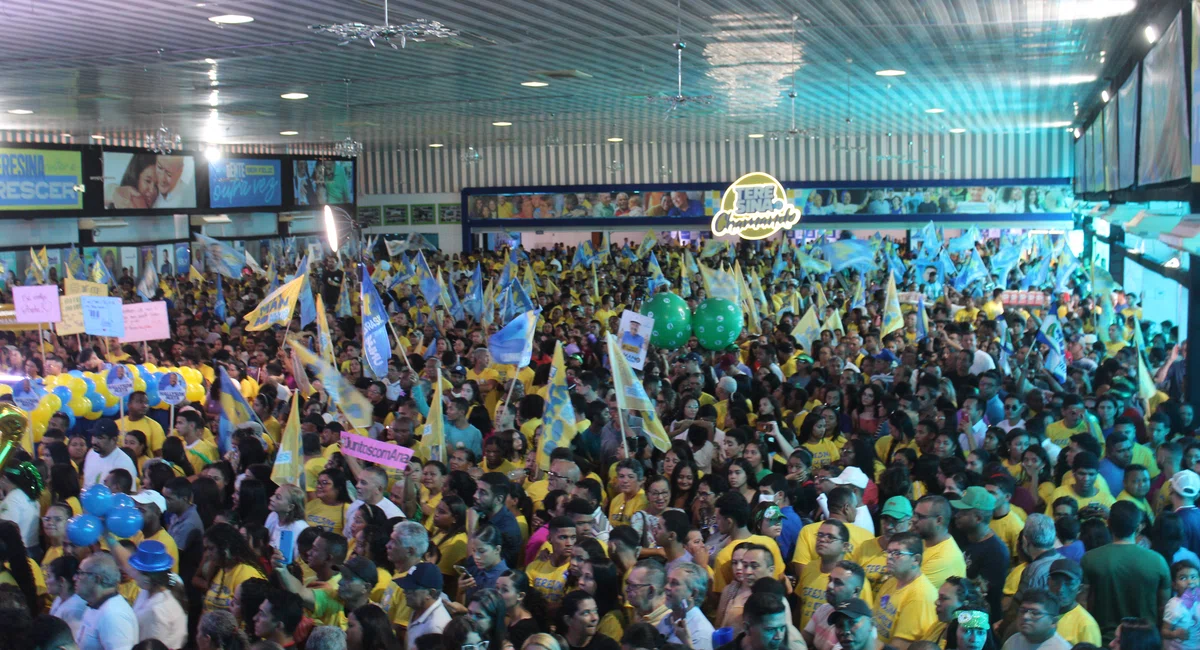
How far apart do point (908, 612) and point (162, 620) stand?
12.0 ft

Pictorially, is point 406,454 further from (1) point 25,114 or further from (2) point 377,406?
(1) point 25,114

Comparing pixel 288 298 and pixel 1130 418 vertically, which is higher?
pixel 288 298

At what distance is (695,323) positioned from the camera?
15664mm

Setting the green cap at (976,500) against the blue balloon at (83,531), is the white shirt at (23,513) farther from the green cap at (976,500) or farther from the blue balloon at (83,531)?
the green cap at (976,500)

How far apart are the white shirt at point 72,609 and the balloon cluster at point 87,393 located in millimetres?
5175

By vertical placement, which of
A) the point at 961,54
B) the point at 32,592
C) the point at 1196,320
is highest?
the point at 961,54

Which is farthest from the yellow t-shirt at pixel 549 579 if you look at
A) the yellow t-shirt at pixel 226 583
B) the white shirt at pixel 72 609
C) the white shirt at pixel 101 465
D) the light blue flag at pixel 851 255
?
the light blue flag at pixel 851 255

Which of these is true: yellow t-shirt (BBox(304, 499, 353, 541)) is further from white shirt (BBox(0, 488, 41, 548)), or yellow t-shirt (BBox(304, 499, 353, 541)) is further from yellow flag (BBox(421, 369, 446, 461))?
white shirt (BBox(0, 488, 41, 548))

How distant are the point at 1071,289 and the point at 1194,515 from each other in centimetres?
1666

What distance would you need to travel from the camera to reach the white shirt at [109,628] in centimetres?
579

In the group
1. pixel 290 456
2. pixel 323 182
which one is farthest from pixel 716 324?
pixel 323 182

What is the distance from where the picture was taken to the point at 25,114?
20.2 meters

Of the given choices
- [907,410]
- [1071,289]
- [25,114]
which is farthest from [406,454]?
[1071,289]

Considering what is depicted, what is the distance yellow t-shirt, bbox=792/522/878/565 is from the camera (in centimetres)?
662
